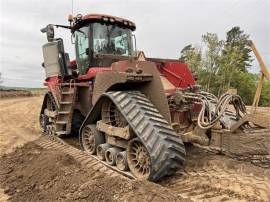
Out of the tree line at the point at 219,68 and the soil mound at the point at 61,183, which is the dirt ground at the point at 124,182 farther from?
the tree line at the point at 219,68

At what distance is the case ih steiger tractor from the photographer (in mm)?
4832

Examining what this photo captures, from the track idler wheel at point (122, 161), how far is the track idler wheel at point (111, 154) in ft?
0.31

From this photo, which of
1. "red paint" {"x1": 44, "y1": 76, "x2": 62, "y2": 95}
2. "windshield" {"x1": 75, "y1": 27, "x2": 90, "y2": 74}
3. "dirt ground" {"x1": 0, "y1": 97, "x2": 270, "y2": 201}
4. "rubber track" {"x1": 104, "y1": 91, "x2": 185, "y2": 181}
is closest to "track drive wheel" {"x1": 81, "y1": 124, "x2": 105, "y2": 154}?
"dirt ground" {"x1": 0, "y1": 97, "x2": 270, "y2": 201}

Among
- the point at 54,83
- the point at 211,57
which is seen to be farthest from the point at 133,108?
the point at 211,57

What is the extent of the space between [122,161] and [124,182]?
3.20ft

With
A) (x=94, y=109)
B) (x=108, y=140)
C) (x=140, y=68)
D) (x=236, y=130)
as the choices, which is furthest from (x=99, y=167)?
(x=236, y=130)

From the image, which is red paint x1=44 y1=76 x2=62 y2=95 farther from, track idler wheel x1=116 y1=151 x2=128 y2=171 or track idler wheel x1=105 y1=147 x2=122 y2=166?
track idler wheel x1=116 y1=151 x2=128 y2=171

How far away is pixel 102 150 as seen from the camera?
19.5ft

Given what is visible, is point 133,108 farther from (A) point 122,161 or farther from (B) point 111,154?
(B) point 111,154

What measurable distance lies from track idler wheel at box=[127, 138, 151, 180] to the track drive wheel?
1254 millimetres

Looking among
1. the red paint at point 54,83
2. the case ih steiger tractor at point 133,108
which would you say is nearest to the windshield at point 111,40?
the case ih steiger tractor at point 133,108

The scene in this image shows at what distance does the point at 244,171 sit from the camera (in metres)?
4.83

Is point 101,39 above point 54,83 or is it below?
above

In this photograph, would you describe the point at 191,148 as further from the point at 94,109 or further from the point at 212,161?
the point at 94,109
